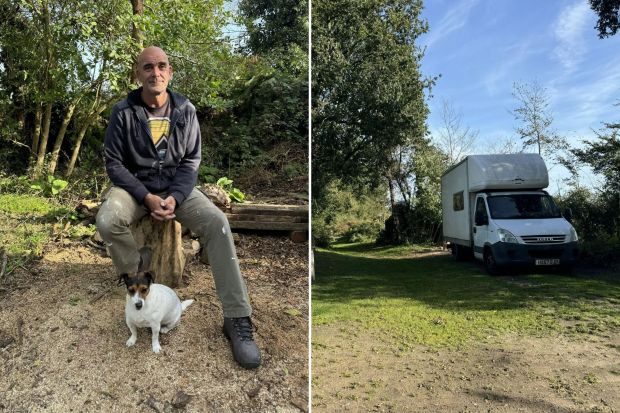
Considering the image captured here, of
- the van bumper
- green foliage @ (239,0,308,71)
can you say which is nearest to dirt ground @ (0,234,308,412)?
the van bumper

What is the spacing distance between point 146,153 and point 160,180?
0.11m

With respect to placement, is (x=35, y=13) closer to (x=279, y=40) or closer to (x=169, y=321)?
(x=279, y=40)

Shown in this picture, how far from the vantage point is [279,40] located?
5125 mm

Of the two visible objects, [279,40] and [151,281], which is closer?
[151,281]

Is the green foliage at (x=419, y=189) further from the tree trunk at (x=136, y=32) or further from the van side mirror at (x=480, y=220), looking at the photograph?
the tree trunk at (x=136, y=32)

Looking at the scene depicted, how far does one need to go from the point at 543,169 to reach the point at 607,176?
8.48 feet

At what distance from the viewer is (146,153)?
1.81 m

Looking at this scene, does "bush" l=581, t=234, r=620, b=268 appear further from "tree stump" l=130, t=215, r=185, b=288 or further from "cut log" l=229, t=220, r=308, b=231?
"tree stump" l=130, t=215, r=185, b=288

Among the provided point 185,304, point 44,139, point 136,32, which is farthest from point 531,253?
point 44,139

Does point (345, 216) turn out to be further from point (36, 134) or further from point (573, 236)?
point (36, 134)

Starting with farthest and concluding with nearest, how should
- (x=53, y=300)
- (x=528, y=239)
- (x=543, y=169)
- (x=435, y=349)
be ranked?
(x=543, y=169)
(x=528, y=239)
(x=435, y=349)
(x=53, y=300)

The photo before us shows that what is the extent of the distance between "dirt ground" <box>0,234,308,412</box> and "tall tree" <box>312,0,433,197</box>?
4166 millimetres

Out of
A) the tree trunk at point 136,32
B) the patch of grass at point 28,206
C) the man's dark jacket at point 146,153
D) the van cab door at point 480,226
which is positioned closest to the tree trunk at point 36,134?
the patch of grass at point 28,206

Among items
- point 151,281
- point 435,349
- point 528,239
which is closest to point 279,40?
point 528,239
